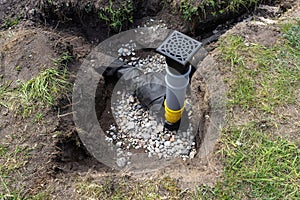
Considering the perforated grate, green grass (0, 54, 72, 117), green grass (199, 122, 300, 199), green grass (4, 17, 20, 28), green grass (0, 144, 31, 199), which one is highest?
the perforated grate

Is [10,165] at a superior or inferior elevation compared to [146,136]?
superior

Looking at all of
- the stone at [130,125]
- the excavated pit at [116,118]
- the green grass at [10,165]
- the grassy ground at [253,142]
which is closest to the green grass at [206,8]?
the excavated pit at [116,118]

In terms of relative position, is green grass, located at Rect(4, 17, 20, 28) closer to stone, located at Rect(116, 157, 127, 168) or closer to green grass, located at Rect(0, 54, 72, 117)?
green grass, located at Rect(0, 54, 72, 117)

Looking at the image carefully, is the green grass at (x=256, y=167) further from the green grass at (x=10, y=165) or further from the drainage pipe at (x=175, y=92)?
the green grass at (x=10, y=165)

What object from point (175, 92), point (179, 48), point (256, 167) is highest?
point (179, 48)

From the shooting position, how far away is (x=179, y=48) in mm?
2102

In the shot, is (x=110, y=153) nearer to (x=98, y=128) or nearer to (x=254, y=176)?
(x=98, y=128)

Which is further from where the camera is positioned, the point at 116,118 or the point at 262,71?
the point at 116,118

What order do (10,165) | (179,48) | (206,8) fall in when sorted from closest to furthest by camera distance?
(179,48)
(10,165)
(206,8)

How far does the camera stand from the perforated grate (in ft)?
6.72

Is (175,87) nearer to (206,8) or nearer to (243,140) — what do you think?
(243,140)

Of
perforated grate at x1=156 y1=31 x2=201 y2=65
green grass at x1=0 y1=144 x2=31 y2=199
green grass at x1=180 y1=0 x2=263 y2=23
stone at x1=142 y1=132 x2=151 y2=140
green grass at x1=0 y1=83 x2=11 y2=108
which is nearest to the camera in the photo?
perforated grate at x1=156 y1=31 x2=201 y2=65

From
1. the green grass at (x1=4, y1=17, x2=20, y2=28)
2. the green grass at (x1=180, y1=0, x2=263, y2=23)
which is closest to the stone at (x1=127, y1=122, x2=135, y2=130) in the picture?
the green grass at (x1=180, y1=0, x2=263, y2=23)

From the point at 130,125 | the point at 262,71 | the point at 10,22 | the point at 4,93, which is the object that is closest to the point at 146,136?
the point at 130,125
